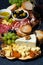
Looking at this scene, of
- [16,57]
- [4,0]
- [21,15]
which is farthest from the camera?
[4,0]

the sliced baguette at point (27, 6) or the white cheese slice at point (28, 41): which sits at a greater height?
the sliced baguette at point (27, 6)

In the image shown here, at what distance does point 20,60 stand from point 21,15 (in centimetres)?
39

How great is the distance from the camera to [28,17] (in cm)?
168

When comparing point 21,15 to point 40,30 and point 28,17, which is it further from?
point 40,30

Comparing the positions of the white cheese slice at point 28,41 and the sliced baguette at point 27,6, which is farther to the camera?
the sliced baguette at point 27,6

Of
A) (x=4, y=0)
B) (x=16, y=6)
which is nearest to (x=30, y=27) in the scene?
(x=16, y=6)

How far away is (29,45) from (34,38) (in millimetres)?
50

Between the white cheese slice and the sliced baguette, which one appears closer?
the white cheese slice

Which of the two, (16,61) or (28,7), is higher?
(28,7)

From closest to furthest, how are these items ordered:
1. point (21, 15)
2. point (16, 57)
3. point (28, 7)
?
point (16, 57)
point (21, 15)
point (28, 7)

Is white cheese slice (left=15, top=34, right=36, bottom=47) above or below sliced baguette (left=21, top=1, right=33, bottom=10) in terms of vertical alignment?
below

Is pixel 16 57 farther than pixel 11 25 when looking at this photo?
No

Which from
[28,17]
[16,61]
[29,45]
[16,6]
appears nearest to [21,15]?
[28,17]

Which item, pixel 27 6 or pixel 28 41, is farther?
pixel 27 6
